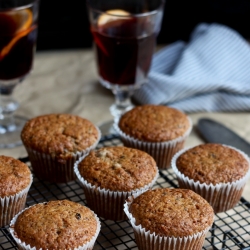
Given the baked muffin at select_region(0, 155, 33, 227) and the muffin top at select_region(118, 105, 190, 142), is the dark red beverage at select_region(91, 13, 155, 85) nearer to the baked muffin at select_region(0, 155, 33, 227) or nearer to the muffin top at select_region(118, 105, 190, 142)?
the muffin top at select_region(118, 105, 190, 142)

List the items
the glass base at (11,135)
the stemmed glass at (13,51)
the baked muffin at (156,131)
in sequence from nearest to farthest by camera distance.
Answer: the baked muffin at (156,131) → the stemmed glass at (13,51) → the glass base at (11,135)

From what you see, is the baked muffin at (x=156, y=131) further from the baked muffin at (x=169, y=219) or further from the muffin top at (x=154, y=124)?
the baked muffin at (x=169, y=219)

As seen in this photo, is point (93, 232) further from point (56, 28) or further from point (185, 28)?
point (185, 28)

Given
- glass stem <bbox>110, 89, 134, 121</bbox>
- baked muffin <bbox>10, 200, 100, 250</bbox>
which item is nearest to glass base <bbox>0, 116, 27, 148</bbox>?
glass stem <bbox>110, 89, 134, 121</bbox>

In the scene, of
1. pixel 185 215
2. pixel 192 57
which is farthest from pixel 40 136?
pixel 192 57

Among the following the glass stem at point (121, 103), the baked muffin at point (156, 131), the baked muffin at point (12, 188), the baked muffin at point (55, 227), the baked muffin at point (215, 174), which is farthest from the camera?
the glass stem at point (121, 103)

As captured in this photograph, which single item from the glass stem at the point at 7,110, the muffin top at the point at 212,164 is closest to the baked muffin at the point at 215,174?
the muffin top at the point at 212,164
